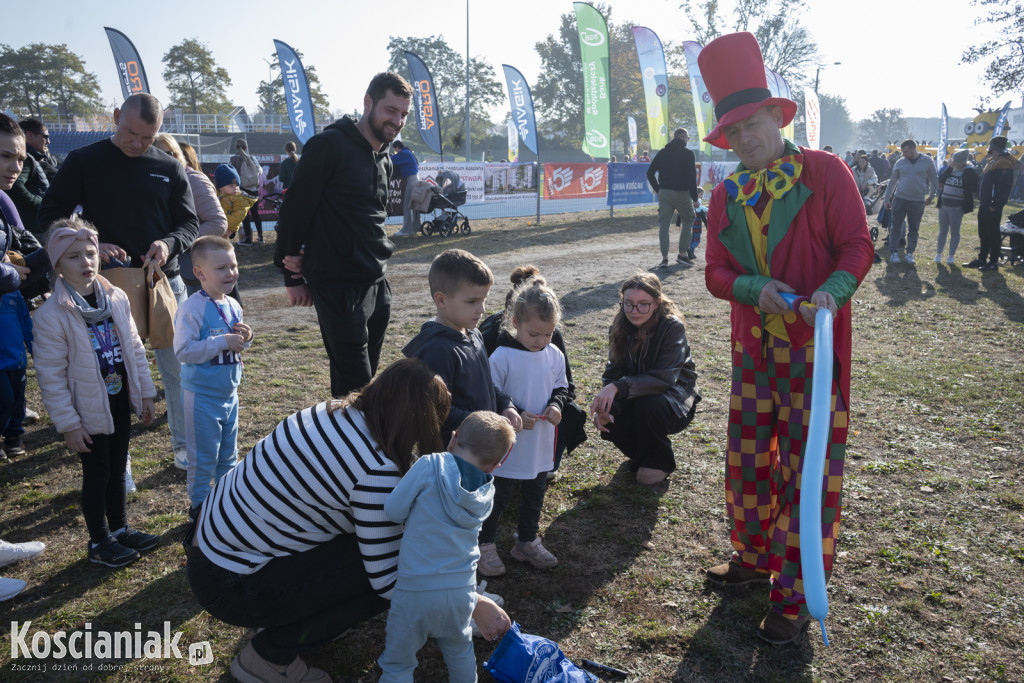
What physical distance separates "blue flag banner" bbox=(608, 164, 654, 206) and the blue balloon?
61.0 feet

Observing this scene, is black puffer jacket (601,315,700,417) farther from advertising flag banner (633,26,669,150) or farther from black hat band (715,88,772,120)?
advertising flag banner (633,26,669,150)

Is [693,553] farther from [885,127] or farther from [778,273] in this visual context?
[885,127]

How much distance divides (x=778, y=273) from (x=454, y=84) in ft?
232

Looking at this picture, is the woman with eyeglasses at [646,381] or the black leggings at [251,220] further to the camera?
the black leggings at [251,220]

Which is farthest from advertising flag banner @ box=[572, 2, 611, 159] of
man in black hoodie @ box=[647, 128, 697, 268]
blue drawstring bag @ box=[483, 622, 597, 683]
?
blue drawstring bag @ box=[483, 622, 597, 683]


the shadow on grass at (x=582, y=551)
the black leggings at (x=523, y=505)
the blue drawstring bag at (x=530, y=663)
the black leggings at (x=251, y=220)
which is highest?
the black leggings at (x=251, y=220)

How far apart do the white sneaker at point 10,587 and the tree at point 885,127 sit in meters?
152

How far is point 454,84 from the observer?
6806 centimetres

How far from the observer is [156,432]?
15.3 ft

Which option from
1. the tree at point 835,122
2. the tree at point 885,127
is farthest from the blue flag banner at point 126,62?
the tree at point 885,127

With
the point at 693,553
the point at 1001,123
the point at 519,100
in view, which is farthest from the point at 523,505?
the point at 1001,123

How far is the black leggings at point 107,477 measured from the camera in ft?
9.98

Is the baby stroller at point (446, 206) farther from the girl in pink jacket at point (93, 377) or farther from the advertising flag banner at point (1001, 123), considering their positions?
the advertising flag banner at point (1001, 123)

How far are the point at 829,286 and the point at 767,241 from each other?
13.0 inches
